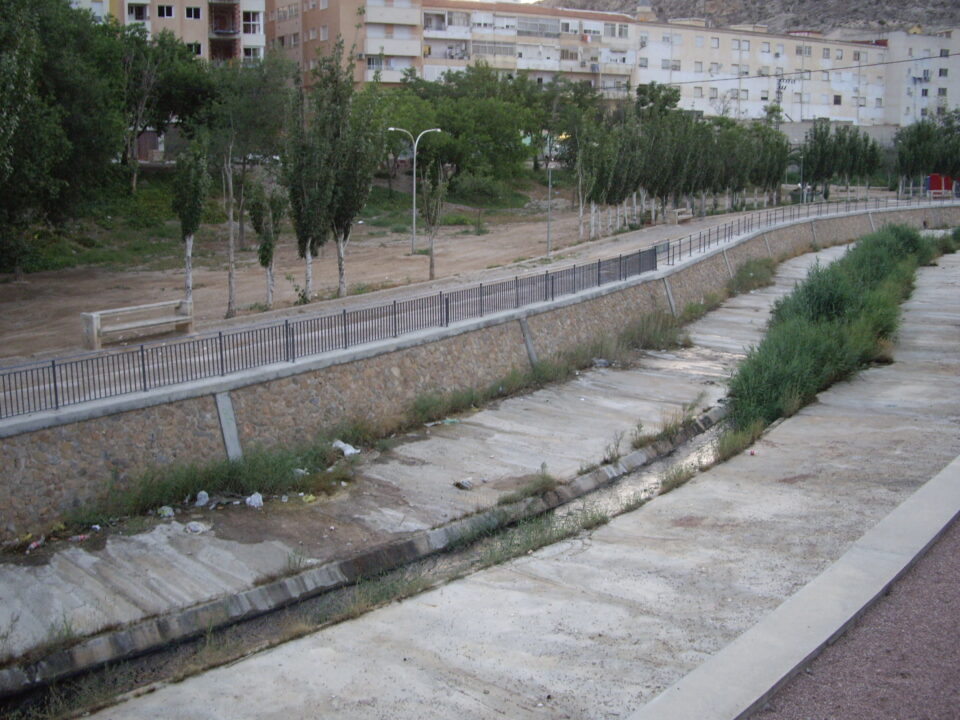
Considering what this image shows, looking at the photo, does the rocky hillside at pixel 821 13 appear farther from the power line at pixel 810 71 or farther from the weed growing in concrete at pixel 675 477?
the weed growing in concrete at pixel 675 477

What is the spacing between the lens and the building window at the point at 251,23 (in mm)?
70375

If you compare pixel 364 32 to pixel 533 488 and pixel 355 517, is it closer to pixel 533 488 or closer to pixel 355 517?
pixel 533 488

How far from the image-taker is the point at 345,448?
19.0 m

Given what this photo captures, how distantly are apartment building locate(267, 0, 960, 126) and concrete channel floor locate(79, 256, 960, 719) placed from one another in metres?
56.7

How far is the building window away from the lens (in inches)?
2771

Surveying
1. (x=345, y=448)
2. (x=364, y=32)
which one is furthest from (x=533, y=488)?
(x=364, y=32)

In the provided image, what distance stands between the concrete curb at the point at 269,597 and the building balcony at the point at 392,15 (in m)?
59.2

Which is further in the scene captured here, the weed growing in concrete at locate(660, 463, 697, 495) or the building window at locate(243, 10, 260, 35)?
the building window at locate(243, 10, 260, 35)

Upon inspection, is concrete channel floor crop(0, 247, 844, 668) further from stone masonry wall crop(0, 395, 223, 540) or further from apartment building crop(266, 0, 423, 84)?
apartment building crop(266, 0, 423, 84)

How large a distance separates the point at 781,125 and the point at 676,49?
11.3m

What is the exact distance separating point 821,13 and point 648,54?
257 ft

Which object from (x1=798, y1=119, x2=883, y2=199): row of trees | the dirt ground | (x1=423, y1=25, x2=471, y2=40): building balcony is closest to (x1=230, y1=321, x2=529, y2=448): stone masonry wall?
the dirt ground

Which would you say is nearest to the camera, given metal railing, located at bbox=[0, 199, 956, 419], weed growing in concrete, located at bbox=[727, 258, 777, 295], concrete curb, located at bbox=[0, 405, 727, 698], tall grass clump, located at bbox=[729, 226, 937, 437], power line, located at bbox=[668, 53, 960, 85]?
concrete curb, located at bbox=[0, 405, 727, 698]

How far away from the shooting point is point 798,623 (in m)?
9.75
